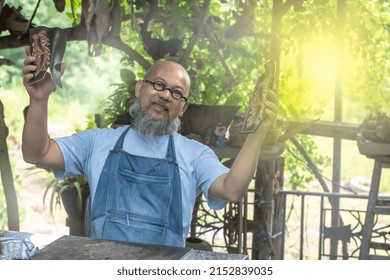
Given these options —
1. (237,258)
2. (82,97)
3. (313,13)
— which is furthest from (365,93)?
(237,258)

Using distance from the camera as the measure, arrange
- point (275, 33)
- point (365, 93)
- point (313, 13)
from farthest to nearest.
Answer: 1. point (365, 93)
2. point (313, 13)
3. point (275, 33)

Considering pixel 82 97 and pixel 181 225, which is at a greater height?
pixel 82 97

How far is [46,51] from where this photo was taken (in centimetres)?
202

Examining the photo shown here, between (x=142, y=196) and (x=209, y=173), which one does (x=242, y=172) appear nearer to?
(x=209, y=173)

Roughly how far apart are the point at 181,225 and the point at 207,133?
1.51 meters

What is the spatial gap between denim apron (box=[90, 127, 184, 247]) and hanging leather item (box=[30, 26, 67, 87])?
0.44 meters

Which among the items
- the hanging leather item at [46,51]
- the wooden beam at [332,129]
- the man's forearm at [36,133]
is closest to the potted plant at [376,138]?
the wooden beam at [332,129]

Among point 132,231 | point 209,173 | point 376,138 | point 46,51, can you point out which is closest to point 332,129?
point 376,138

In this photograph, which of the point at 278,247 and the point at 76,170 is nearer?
the point at 76,170

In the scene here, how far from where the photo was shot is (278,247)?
4.32 meters
